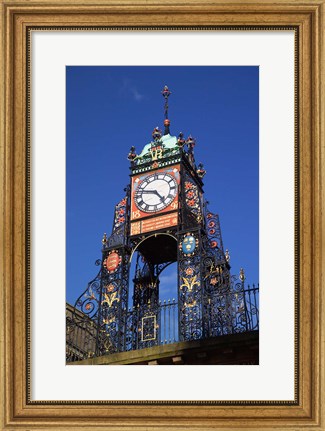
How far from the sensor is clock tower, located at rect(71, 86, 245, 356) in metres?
21.1

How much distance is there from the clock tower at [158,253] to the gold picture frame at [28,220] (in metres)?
9.46

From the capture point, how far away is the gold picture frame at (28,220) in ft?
35.7

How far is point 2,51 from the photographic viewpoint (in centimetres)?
1134

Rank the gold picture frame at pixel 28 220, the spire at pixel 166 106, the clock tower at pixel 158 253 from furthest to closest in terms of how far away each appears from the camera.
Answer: the clock tower at pixel 158 253 < the spire at pixel 166 106 < the gold picture frame at pixel 28 220

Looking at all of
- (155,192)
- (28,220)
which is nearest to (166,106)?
(155,192)

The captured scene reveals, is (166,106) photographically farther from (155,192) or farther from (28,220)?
(28,220)

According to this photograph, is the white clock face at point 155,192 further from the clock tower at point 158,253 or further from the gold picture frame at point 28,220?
the gold picture frame at point 28,220

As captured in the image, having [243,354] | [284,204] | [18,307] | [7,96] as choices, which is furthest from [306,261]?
[243,354]

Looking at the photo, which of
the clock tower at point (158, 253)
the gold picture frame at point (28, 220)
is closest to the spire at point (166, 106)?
the clock tower at point (158, 253)

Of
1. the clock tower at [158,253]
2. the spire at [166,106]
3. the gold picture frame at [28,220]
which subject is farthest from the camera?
the clock tower at [158,253]

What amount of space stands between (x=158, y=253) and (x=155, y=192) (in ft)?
6.80

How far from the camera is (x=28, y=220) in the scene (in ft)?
37.1

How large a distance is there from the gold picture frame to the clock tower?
31.0 ft

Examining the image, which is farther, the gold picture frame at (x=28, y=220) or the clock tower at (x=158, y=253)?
the clock tower at (x=158, y=253)
